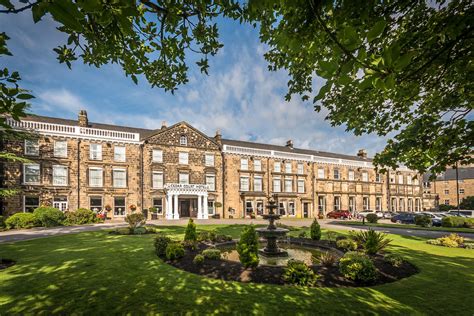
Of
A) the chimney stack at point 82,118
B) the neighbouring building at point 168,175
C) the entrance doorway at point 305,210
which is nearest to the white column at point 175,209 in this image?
the neighbouring building at point 168,175

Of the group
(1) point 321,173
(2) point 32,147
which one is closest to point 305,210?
(1) point 321,173

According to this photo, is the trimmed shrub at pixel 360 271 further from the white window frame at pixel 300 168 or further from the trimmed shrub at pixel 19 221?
the white window frame at pixel 300 168

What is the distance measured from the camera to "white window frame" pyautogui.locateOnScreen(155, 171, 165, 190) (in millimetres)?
32156

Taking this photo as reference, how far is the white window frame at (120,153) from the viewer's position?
30.5 m

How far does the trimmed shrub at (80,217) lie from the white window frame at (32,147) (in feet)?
25.9

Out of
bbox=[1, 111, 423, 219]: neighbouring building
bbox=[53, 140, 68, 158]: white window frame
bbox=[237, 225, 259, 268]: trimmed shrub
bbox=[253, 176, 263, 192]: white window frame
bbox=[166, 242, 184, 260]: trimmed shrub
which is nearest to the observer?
bbox=[237, 225, 259, 268]: trimmed shrub

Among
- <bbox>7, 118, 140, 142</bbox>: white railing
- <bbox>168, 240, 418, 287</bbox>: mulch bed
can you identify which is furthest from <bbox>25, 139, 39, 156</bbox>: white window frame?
<bbox>168, 240, 418, 287</bbox>: mulch bed

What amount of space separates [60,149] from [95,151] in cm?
336

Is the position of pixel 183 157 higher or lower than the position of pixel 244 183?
higher

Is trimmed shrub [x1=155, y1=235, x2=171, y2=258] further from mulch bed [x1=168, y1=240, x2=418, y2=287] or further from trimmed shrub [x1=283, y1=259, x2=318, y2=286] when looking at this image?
trimmed shrub [x1=283, y1=259, x2=318, y2=286]

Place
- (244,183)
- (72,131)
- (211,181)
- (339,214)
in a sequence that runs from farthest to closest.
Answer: (339,214)
(244,183)
(211,181)
(72,131)

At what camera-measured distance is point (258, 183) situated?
129ft

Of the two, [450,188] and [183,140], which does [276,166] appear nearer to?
[183,140]

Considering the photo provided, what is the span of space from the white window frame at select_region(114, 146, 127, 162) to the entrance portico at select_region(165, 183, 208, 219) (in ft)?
20.3
